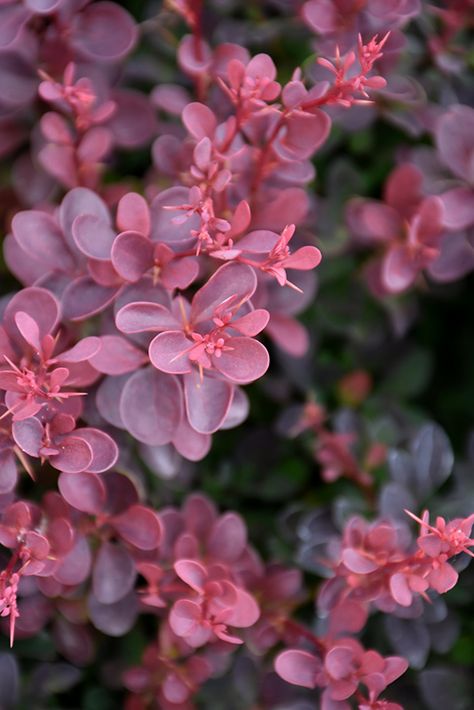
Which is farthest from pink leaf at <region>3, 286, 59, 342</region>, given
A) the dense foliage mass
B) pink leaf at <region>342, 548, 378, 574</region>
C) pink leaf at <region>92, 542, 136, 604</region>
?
pink leaf at <region>342, 548, 378, 574</region>

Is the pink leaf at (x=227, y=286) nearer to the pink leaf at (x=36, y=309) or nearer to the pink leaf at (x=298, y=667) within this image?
the pink leaf at (x=36, y=309)

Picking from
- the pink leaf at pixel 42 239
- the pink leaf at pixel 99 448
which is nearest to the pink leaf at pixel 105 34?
the pink leaf at pixel 42 239

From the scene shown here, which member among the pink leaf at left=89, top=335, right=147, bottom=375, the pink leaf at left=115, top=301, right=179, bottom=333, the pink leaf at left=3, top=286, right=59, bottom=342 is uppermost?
the pink leaf at left=115, top=301, right=179, bottom=333

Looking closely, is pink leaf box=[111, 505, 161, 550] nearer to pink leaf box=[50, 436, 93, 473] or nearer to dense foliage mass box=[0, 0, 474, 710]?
dense foliage mass box=[0, 0, 474, 710]

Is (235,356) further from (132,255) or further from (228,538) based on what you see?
(228,538)

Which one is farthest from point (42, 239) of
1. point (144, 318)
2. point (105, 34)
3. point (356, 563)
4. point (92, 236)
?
point (356, 563)

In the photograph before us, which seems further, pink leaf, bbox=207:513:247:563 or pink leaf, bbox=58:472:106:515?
pink leaf, bbox=207:513:247:563

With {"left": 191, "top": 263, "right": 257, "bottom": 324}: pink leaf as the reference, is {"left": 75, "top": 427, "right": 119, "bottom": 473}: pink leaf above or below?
below

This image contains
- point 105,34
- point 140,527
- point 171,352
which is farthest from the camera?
point 105,34
